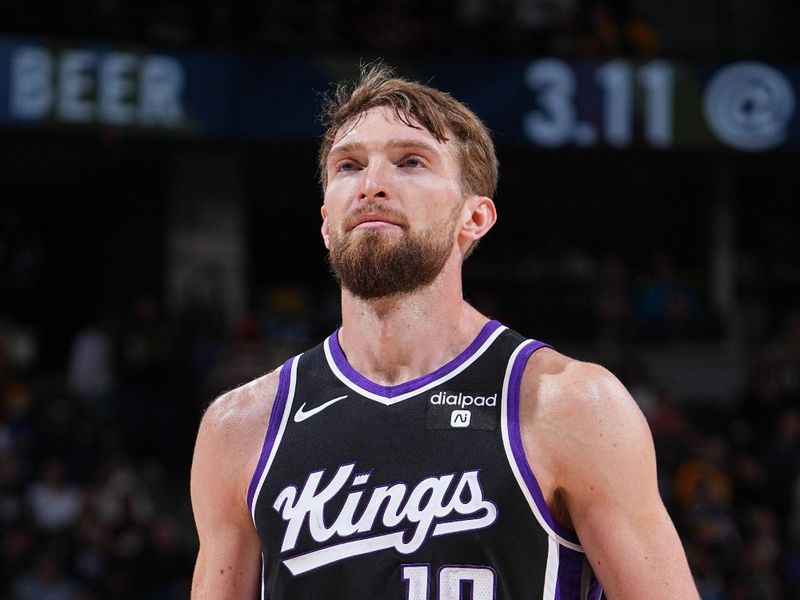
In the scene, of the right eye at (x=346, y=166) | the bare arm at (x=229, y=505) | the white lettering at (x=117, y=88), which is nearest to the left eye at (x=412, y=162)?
the right eye at (x=346, y=166)

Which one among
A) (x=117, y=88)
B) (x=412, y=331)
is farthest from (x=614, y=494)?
(x=117, y=88)

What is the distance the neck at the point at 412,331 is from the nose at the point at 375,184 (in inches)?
9.7

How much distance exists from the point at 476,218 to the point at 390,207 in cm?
30

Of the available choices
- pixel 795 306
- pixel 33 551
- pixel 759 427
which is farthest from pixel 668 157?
pixel 33 551

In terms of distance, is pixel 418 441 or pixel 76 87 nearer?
pixel 418 441

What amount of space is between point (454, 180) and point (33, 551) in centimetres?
858

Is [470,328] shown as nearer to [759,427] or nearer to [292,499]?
[292,499]

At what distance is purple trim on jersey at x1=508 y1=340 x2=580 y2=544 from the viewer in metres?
3.02

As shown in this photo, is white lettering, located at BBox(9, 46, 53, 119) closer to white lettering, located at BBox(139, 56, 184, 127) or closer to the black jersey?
white lettering, located at BBox(139, 56, 184, 127)

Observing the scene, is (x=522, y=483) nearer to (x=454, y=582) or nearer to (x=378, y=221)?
(x=454, y=582)

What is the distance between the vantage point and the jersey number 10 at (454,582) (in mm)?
2994

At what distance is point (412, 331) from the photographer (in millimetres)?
3322

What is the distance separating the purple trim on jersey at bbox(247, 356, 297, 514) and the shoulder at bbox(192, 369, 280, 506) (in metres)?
0.01

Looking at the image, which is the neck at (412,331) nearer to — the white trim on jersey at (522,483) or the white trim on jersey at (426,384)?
the white trim on jersey at (426,384)
